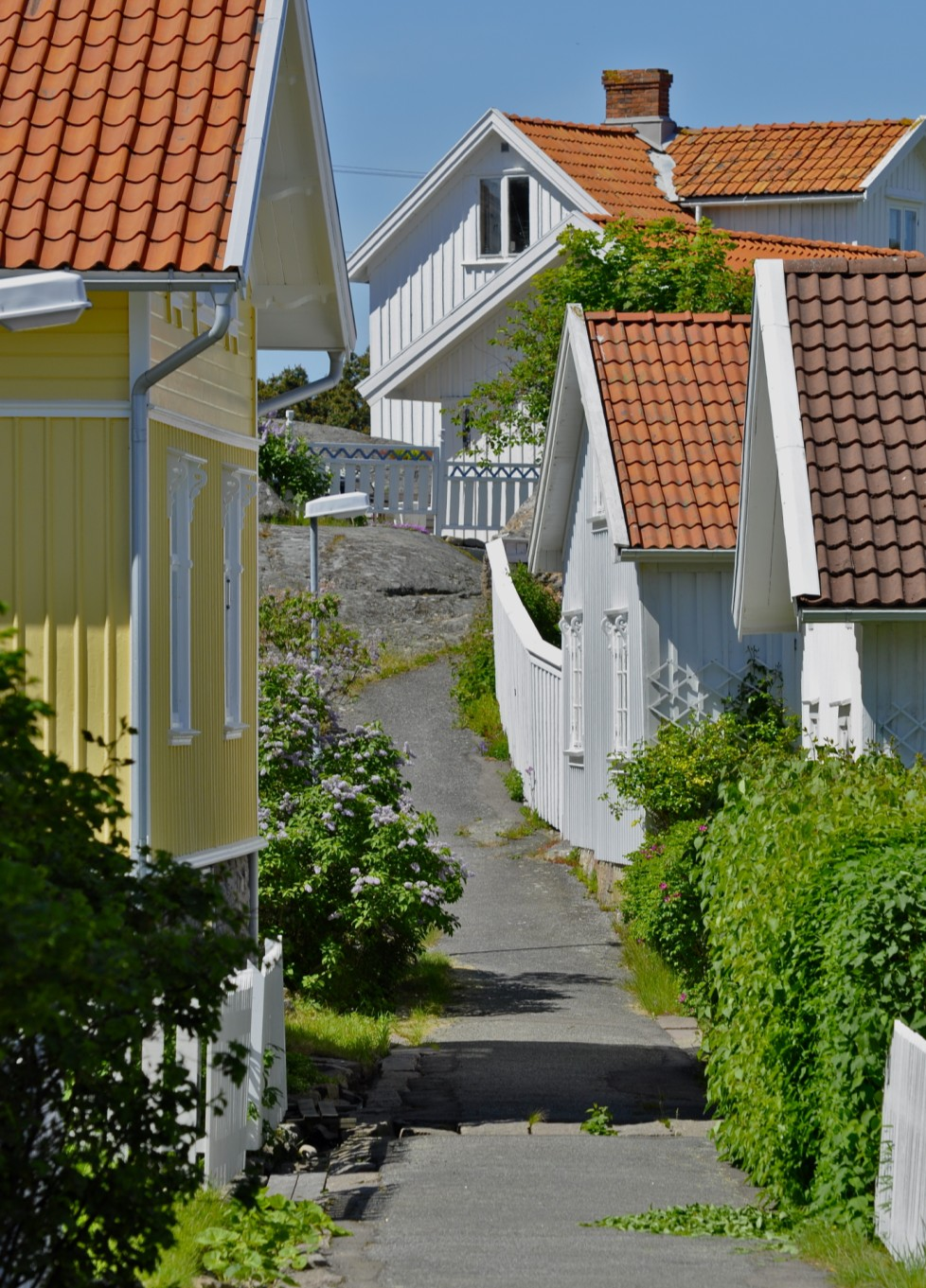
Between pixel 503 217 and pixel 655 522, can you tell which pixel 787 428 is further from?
pixel 503 217

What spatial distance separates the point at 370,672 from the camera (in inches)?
1129

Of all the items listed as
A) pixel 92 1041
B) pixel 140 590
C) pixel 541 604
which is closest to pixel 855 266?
pixel 140 590

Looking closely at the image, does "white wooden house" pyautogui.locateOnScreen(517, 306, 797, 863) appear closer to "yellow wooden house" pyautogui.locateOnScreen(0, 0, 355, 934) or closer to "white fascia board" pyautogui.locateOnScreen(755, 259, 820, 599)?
"white fascia board" pyautogui.locateOnScreen(755, 259, 820, 599)

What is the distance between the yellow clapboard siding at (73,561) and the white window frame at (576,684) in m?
12.3

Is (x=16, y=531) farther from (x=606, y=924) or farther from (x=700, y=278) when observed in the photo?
(x=700, y=278)

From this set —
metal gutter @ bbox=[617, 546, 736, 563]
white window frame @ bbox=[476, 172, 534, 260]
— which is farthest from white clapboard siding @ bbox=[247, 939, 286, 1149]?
white window frame @ bbox=[476, 172, 534, 260]

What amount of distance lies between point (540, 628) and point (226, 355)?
15.6 meters

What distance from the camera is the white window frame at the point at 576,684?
22375 mm

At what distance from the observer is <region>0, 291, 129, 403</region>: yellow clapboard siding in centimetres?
1031

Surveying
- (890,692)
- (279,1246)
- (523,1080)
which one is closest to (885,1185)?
(279,1246)

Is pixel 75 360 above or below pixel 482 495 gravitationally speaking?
below

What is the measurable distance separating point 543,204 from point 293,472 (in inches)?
301

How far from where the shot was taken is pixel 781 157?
130 ft

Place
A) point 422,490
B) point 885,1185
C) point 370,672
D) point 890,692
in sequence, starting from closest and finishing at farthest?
point 885,1185
point 890,692
point 370,672
point 422,490
